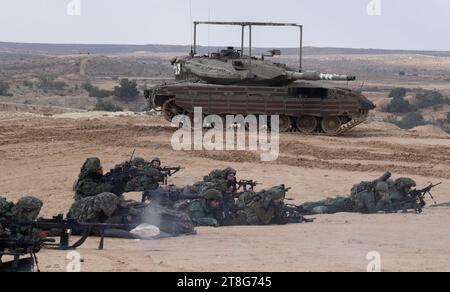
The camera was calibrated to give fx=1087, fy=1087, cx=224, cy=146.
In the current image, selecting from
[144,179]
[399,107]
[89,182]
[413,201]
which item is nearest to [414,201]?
[413,201]

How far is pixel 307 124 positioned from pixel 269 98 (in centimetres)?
121

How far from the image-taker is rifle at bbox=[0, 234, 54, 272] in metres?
9.67

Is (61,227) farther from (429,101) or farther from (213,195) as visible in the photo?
(429,101)

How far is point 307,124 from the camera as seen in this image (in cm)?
2800

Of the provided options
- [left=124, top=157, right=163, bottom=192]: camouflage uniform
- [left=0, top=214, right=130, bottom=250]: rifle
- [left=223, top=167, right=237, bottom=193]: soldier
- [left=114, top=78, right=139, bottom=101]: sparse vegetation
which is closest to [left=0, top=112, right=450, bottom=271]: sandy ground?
[left=0, top=214, right=130, bottom=250]: rifle

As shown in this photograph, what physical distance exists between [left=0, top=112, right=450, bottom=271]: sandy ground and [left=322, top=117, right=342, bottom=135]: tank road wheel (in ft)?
1.48

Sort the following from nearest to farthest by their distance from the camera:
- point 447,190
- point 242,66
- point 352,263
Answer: point 352,263 → point 447,190 → point 242,66

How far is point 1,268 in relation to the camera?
9.67 metres

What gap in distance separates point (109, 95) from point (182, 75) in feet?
106

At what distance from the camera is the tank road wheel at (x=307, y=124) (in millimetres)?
27922
